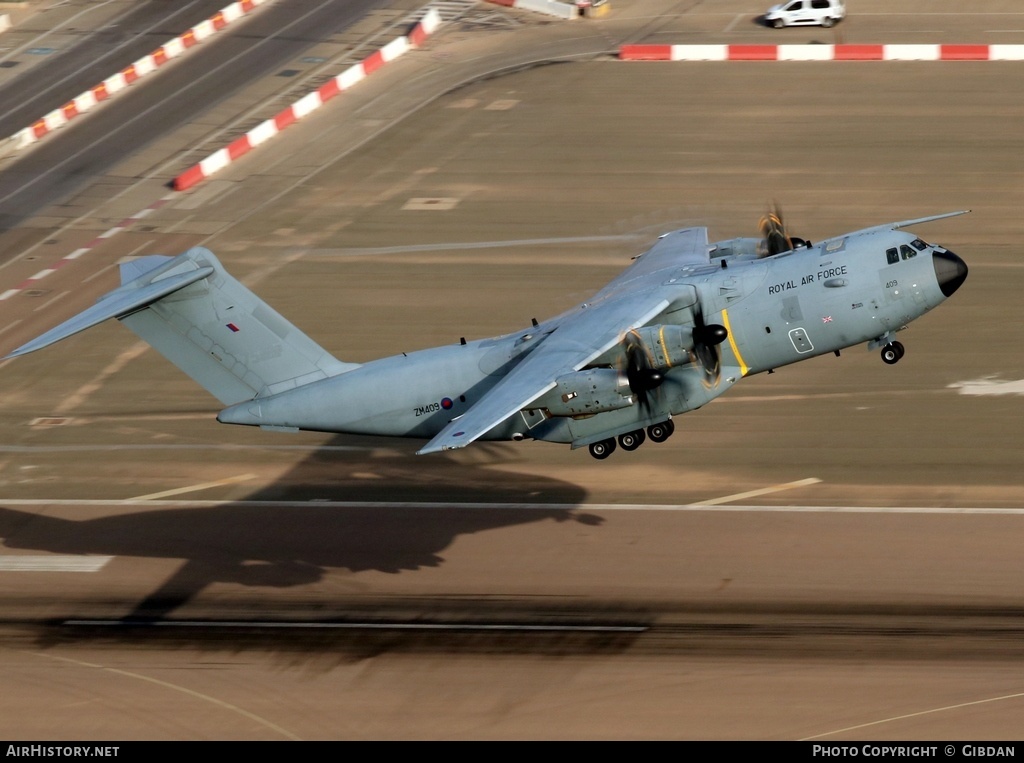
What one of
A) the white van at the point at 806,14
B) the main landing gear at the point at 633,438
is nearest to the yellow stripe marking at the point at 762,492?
the main landing gear at the point at 633,438

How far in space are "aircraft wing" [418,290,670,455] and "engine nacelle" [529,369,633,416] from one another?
0.97 ft

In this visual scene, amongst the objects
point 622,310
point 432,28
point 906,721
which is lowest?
point 906,721

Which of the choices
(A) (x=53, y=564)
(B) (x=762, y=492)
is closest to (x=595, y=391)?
(B) (x=762, y=492)

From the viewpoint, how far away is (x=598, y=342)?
98.8 feet

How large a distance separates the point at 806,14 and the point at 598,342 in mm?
43651

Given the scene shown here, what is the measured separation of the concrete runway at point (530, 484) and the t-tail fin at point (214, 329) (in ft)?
18.1

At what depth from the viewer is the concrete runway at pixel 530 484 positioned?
99.2 ft

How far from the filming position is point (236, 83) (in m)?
68.3

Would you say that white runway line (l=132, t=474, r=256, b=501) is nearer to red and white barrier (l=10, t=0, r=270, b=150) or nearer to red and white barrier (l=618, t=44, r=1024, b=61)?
red and white barrier (l=10, t=0, r=270, b=150)

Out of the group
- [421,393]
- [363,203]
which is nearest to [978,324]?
[421,393]

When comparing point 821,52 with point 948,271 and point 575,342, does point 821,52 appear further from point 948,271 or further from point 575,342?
point 575,342

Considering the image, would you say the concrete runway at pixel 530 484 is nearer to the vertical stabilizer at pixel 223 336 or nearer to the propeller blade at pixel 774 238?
the vertical stabilizer at pixel 223 336
